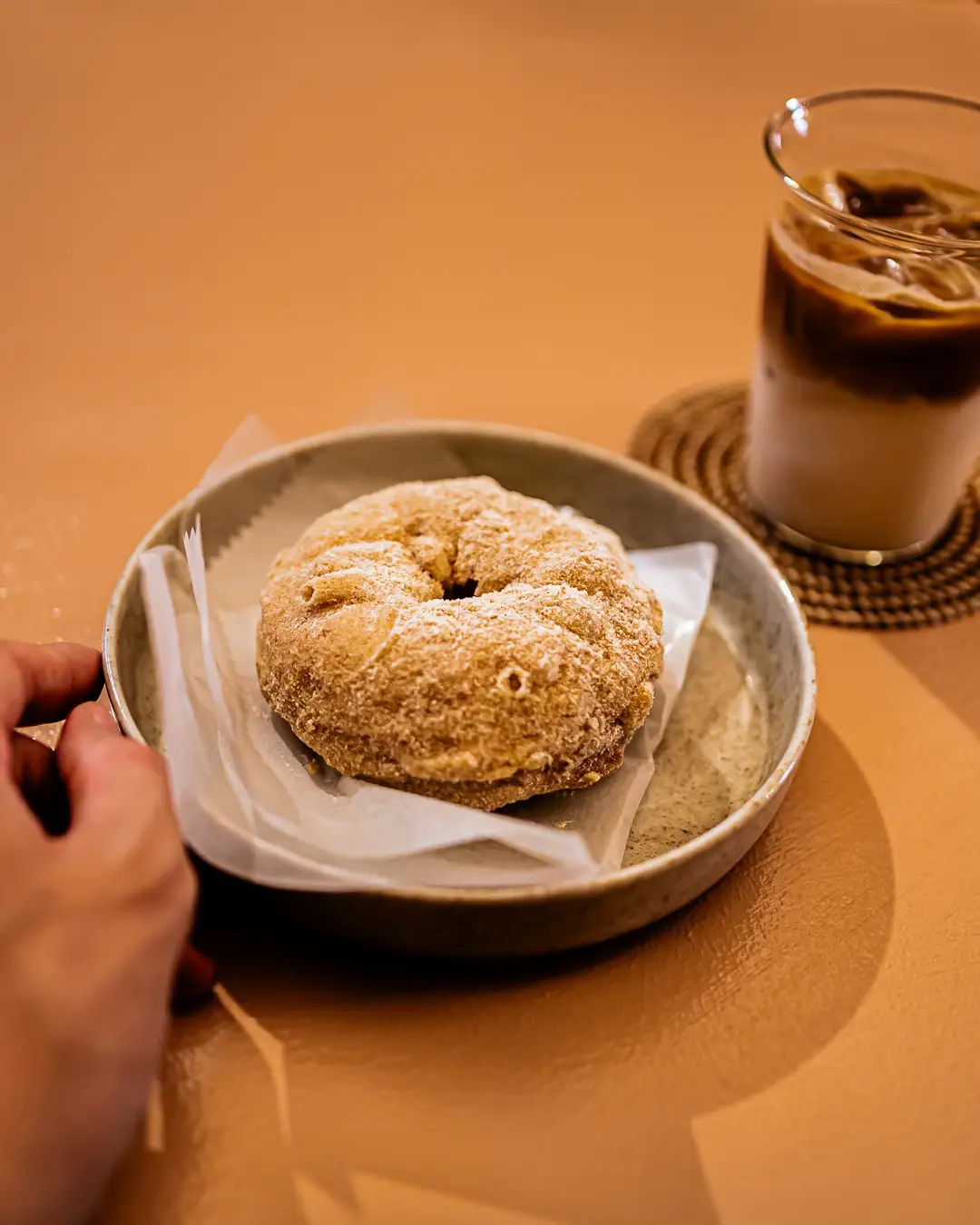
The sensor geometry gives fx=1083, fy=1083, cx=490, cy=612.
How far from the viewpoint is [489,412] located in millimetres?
1597

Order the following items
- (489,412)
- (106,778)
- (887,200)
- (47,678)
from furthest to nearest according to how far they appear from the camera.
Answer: (489,412), (887,200), (47,678), (106,778)

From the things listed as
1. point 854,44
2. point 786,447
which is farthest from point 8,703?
point 854,44

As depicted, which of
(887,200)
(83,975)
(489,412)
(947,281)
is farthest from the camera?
(489,412)

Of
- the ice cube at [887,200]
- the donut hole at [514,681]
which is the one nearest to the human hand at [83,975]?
the donut hole at [514,681]

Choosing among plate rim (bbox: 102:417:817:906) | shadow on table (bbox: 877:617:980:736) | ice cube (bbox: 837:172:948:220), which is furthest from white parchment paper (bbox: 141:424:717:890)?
ice cube (bbox: 837:172:948:220)

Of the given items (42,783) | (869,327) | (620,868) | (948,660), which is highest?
(869,327)

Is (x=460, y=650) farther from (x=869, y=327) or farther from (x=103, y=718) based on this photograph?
(x=869, y=327)

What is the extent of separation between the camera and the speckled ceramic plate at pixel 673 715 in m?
0.78

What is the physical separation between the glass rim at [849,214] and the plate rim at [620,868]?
339mm

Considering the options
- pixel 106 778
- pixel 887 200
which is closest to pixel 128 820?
pixel 106 778

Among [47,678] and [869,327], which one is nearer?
[47,678]

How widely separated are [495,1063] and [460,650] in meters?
0.32

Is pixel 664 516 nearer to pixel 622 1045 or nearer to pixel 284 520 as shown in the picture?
pixel 284 520

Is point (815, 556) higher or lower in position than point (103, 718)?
lower
